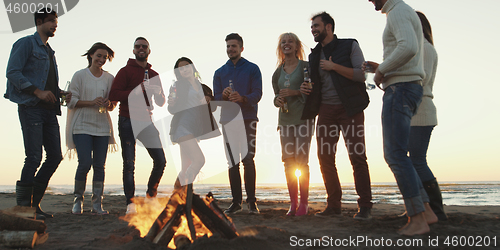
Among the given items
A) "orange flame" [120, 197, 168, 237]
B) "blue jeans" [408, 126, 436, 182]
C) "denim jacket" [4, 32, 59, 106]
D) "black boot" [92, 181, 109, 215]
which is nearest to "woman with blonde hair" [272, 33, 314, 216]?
"blue jeans" [408, 126, 436, 182]

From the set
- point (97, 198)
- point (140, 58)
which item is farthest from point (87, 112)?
point (97, 198)

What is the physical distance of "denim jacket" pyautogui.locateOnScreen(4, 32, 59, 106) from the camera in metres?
3.76

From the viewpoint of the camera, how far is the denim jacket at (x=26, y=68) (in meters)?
3.76

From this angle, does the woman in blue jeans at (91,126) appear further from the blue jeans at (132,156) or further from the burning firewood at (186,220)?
the burning firewood at (186,220)

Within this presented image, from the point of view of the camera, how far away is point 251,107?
463 cm

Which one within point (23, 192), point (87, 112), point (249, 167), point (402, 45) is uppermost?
point (402, 45)

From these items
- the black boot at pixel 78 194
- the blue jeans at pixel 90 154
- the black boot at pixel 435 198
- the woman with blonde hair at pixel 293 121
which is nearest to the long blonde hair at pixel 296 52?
the woman with blonde hair at pixel 293 121

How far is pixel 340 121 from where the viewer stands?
12.8 ft

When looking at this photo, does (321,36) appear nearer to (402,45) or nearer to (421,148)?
(402,45)

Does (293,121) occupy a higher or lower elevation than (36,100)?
lower

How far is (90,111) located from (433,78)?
13.8 ft

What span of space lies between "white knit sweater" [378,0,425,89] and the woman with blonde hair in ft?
4.55

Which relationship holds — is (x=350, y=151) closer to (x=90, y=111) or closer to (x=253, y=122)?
(x=253, y=122)

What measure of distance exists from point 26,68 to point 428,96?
4.45m
